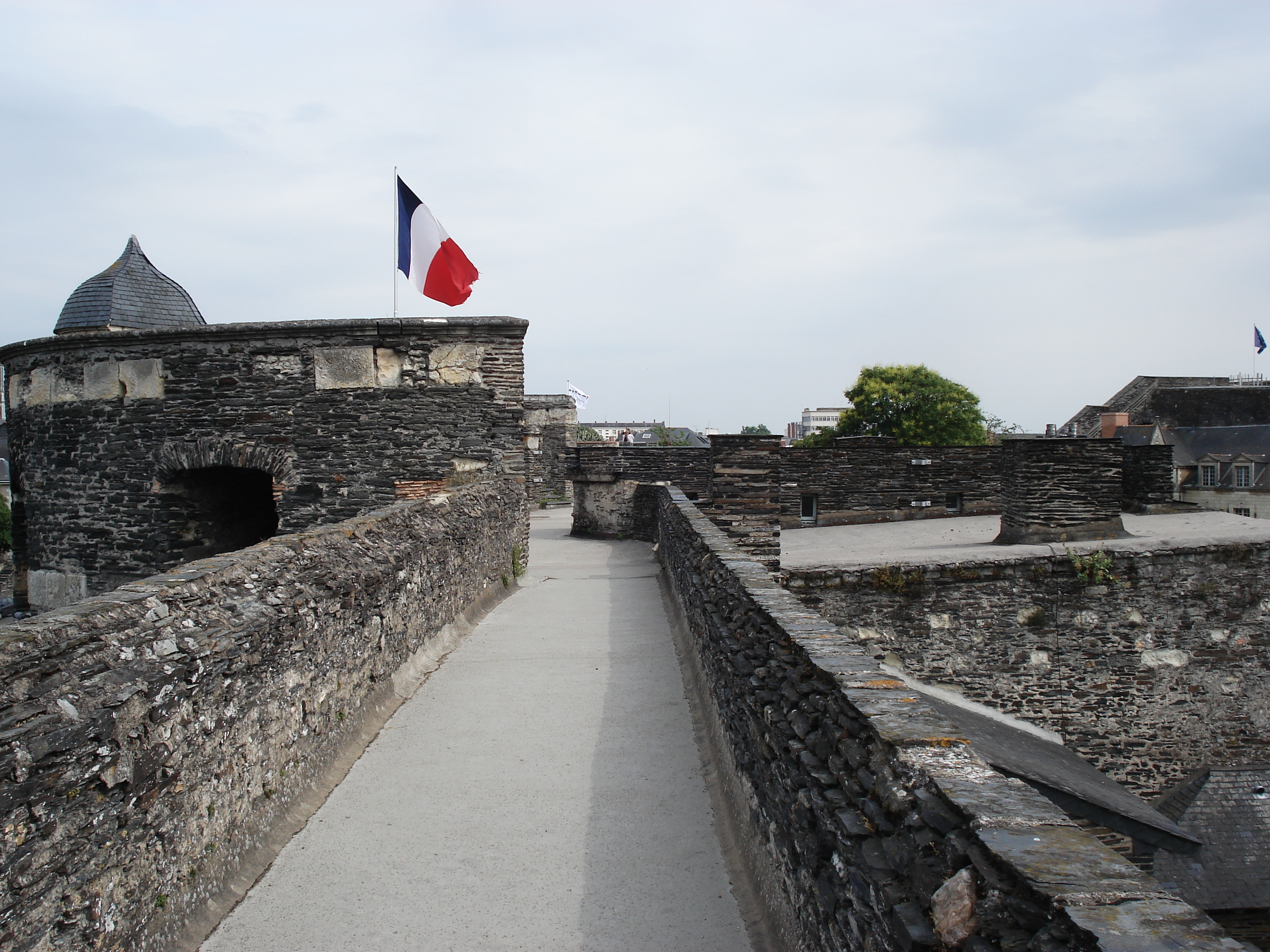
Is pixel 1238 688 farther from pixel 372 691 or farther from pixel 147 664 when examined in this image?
pixel 147 664

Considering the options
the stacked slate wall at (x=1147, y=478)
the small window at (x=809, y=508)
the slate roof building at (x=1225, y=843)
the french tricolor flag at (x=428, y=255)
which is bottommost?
the slate roof building at (x=1225, y=843)

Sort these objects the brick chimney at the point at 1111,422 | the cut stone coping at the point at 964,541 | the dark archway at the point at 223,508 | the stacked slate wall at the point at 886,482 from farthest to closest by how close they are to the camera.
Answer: the brick chimney at the point at 1111,422 → the stacked slate wall at the point at 886,482 → the dark archway at the point at 223,508 → the cut stone coping at the point at 964,541

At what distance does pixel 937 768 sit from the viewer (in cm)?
219

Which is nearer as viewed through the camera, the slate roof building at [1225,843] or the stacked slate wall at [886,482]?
the slate roof building at [1225,843]

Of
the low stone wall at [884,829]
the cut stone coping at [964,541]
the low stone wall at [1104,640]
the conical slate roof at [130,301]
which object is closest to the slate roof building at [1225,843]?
the low stone wall at [1104,640]

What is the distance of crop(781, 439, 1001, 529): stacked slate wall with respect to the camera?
72.9 ft

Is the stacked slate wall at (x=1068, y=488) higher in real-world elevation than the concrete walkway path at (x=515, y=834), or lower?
higher

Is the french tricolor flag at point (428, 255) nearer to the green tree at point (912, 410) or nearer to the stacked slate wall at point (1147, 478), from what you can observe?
the stacked slate wall at point (1147, 478)

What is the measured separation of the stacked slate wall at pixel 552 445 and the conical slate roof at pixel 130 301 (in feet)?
41.0

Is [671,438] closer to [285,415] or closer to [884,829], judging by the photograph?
[285,415]

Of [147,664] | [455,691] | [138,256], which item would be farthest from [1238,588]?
[138,256]

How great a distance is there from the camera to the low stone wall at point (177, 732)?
255 centimetres

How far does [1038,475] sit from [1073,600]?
3.66 meters

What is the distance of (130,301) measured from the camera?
18969 millimetres
